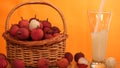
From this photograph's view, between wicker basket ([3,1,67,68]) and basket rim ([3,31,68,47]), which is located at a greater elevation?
basket rim ([3,31,68,47])

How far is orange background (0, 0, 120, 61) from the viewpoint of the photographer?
1.32m

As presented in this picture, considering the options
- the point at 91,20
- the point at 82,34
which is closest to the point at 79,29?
the point at 82,34

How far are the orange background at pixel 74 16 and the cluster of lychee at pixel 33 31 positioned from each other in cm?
32

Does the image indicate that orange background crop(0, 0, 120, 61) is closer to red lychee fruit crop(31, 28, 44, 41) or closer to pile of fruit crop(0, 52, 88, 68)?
pile of fruit crop(0, 52, 88, 68)

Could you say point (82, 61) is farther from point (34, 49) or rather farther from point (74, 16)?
point (74, 16)

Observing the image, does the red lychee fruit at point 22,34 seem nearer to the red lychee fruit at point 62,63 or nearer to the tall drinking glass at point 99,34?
the red lychee fruit at point 62,63

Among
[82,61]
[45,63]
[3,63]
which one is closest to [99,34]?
[82,61]

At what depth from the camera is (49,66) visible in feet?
3.27

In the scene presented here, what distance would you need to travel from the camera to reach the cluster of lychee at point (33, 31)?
37.2 inches

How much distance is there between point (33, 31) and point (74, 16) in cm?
43

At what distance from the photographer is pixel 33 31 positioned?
37.2 inches

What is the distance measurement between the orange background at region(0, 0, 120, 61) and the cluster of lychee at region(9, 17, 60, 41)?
0.32 m

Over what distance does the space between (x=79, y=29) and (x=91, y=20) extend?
10.7 inches

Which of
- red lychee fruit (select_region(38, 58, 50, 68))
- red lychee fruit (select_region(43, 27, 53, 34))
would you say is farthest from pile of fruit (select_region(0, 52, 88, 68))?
red lychee fruit (select_region(43, 27, 53, 34))
